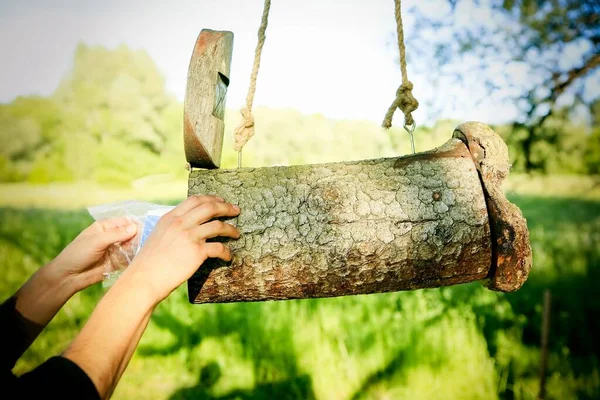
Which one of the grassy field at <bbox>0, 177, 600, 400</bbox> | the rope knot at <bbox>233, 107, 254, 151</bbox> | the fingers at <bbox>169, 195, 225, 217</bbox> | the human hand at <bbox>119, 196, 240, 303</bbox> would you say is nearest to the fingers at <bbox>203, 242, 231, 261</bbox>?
the human hand at <bbox>119, 196, 240, 303</bbox>

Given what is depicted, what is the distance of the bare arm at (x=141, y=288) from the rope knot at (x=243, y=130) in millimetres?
449

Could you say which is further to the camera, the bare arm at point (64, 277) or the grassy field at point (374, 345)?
the grassy field at point (374, 345)

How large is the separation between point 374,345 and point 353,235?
203 centimetres

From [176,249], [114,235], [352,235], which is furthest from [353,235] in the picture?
[114,235]

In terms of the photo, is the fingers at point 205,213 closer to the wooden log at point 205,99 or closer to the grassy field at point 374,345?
the wooden log at point 205,99

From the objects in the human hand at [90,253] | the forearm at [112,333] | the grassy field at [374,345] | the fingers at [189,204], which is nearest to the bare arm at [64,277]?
the human hand at [90,253]

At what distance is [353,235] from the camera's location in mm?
1263

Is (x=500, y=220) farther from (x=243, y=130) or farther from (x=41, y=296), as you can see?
(x=41, y=296)

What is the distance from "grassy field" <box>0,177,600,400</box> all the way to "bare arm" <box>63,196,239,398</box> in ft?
7.14

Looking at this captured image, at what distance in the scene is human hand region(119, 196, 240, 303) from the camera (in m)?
0.89

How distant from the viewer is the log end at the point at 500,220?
125 cm

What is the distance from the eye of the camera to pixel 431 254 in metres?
1.26

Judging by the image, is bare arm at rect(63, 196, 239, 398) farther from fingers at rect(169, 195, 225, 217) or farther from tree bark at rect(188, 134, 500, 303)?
tree bark at rect(188, 134, 500, 303)

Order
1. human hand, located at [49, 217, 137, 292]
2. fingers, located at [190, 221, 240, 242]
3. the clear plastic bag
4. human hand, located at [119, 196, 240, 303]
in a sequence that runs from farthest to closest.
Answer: the clear plastic bag, human hand, located at [49, 217, 137, 292], fingers, located at [190, 221, 240, 242], human hand, located at [119, 196, 240, 303]
